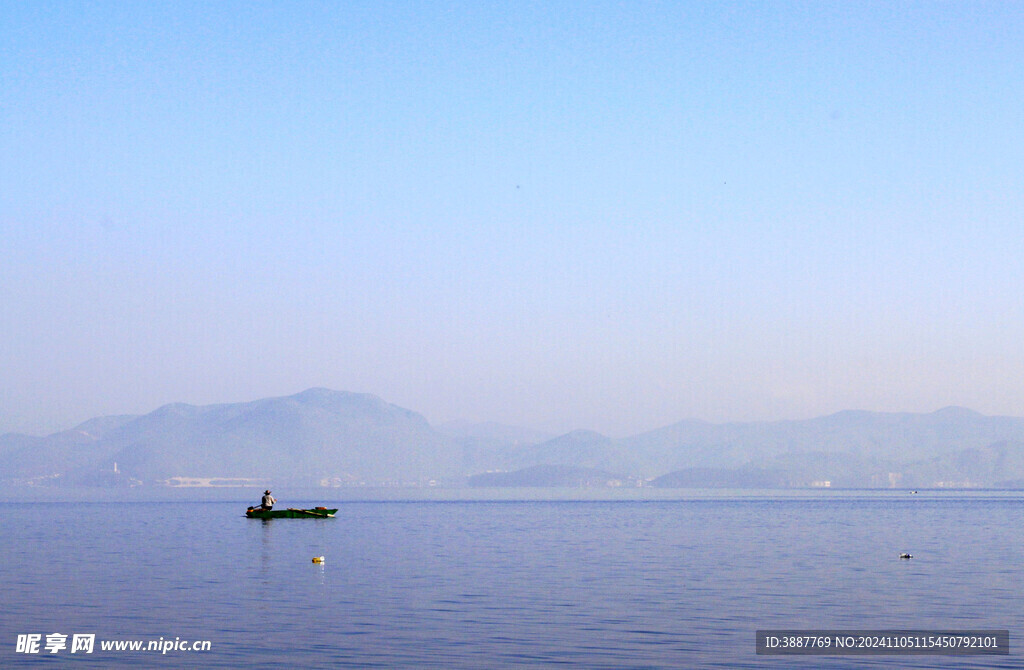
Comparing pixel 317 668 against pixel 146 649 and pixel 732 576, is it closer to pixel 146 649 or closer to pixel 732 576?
pixel 146 649

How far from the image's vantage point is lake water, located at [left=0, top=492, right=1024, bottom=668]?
113ft

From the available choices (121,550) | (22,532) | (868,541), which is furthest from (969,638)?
(22,532)

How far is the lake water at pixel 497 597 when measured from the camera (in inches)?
1352

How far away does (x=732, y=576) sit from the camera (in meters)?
56.7

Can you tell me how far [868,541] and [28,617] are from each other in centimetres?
6329
